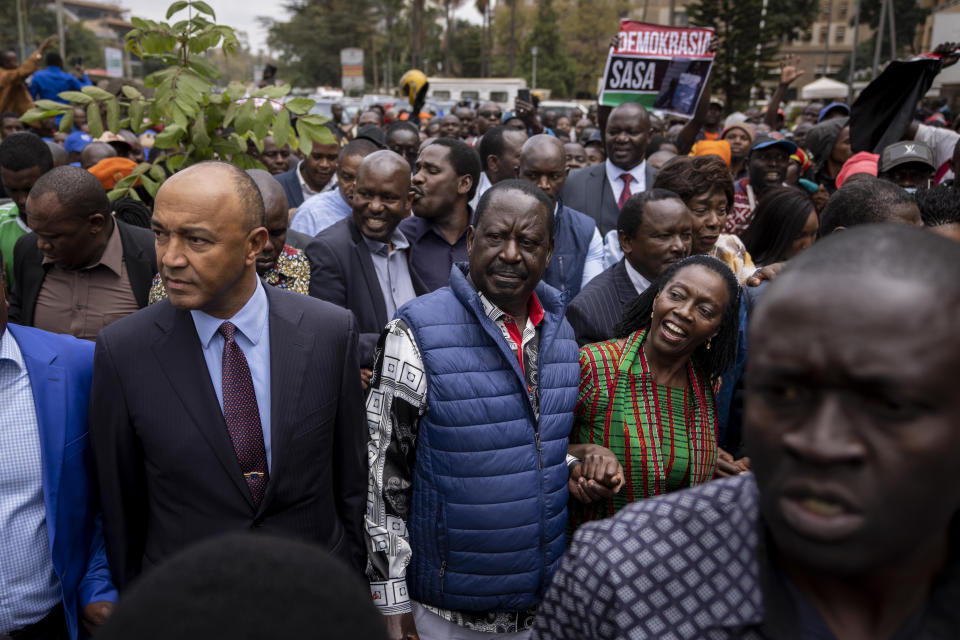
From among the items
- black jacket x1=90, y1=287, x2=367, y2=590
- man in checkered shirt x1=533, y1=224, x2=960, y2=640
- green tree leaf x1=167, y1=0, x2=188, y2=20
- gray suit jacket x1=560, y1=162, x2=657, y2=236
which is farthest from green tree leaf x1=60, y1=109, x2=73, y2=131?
man in checkered shirt x1=533, y1=224, x2=960, y2=640

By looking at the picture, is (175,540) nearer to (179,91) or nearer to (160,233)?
(160,233)

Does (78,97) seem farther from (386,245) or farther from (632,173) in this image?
(632,173)

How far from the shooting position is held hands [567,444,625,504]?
246 cm

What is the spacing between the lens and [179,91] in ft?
12.4

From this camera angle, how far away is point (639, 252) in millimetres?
3844

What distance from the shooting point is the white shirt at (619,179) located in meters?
6.11

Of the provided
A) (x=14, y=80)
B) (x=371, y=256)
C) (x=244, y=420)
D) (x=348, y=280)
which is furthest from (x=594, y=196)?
(x=14, y=80)

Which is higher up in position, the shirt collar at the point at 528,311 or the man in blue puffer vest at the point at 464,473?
the shirt collar at the point at 528,311

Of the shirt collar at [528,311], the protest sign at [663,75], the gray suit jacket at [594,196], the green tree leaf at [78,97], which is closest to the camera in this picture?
the shirt collar at [528,311]

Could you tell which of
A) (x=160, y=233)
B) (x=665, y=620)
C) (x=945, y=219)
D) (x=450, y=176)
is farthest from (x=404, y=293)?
(x=665, y=620)

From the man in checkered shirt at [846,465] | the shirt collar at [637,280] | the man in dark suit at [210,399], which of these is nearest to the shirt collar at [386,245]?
the shirt collar at [637,280]

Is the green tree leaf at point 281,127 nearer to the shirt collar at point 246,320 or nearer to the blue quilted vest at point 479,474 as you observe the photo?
the shirt collar at point 246,320

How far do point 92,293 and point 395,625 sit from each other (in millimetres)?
2284

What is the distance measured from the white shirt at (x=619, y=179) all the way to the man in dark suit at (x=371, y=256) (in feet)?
7.45
